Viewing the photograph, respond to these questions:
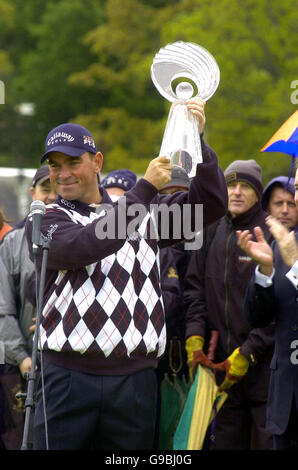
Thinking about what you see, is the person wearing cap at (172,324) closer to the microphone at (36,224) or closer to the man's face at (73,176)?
the man's face at (73,176)

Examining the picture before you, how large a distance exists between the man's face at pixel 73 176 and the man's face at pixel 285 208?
2.03 m

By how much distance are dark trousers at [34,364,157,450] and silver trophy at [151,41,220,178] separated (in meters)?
1.10

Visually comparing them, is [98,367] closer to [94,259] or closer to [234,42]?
[94,259]

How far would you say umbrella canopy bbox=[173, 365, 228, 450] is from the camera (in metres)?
5.93

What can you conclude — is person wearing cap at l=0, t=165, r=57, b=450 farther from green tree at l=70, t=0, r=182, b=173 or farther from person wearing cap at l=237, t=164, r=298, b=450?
green tree at l=70, t=0, r=182, b=173

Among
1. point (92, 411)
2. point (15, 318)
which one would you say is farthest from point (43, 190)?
Answer: point (92, 411)

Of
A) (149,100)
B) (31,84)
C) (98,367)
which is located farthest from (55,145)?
(31,84)

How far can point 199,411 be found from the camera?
594 centimetres

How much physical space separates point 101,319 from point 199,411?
192 cm

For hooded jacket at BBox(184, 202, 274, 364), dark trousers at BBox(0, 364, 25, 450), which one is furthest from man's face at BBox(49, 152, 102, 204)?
dark trousers at BBox(0, 364, 25, 450)

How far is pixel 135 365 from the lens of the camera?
436 centimetres

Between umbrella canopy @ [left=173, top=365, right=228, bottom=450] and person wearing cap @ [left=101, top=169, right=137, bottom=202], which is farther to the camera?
person wearing cap @ [left=101, top=169, right=137, bottom=202]

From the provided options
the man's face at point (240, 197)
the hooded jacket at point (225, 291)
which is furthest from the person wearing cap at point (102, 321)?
the man's face at point (240, 197)

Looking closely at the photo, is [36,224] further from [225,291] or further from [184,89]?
[225,291]
